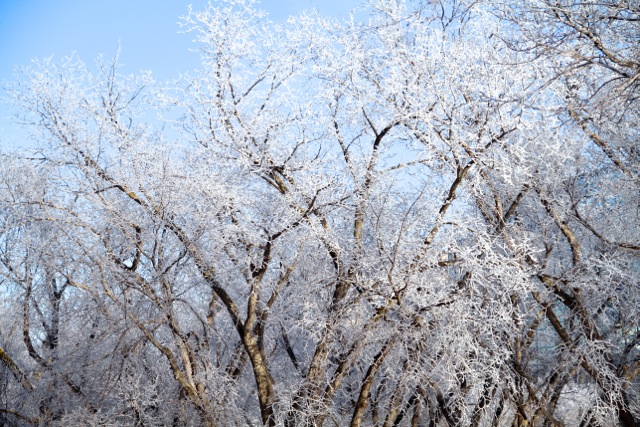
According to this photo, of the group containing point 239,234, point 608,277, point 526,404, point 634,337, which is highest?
point 239,234

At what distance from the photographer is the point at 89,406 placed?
9586 millimetres

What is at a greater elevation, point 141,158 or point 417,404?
point 141,158

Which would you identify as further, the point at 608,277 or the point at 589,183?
the point at 589,183

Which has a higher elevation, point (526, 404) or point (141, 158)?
point (141, 158)

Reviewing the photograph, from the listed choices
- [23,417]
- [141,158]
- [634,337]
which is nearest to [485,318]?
[634,337]

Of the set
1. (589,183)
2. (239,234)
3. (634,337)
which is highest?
(589,183)

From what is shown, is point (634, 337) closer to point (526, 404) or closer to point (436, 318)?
point (526, 404)

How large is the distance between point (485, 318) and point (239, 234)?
10.5 ft

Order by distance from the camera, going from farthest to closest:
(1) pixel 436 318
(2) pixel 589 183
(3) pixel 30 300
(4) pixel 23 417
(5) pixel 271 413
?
(3) pixel 30 300 < (4) pixel 23 417 < (2) pixel 589 183 < (5) pixel 271 413 < (1) pixel 436 318

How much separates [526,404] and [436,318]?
7.13 feet

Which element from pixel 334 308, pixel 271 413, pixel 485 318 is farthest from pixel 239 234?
pixel 485 318

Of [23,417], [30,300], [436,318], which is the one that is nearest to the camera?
[436,318]

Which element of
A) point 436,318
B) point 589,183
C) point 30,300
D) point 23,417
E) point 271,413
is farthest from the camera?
point 30,300

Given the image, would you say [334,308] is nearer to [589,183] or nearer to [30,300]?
[589,183]
